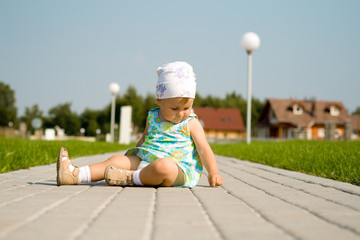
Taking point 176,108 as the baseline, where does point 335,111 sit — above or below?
above

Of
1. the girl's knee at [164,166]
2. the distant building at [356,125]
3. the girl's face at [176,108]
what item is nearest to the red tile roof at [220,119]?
the distant building at [356,125]

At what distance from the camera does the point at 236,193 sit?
3.38 meters

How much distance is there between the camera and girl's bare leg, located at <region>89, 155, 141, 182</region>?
12.4ft

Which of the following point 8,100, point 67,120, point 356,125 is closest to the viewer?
point 356,125

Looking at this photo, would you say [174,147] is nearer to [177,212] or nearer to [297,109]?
[177,212]

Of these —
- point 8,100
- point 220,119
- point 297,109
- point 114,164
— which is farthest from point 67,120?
point 114,164

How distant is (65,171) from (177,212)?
5.18ft

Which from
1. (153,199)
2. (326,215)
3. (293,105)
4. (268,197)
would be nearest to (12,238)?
(153,199)

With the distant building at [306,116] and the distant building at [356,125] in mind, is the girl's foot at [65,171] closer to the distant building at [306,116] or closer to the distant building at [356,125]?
the distant building at [306,116]

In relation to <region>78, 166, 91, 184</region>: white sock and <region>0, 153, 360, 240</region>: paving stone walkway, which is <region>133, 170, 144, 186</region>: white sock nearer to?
<region>0, 153, 360, 240</region>: paving stone walkway

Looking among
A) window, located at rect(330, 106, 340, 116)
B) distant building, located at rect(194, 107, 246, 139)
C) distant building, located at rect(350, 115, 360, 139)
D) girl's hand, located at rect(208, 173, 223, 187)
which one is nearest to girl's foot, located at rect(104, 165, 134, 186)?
girl's hand, located at rect(208, 173, 223, 187)

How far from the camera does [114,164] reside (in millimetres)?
3826

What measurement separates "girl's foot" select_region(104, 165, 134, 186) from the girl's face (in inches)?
25.4

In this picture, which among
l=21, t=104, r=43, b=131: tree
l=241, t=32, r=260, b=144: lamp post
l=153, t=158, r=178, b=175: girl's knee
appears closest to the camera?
l=153, t=158, r=178, b=175: girl's knee
